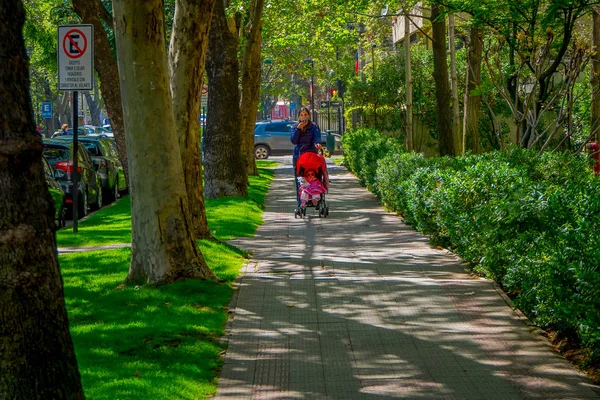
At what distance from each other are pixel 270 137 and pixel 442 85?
34081 mm

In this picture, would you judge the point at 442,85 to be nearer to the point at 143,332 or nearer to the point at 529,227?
the point at 529,227

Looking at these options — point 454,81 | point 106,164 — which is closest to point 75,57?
point 106,164

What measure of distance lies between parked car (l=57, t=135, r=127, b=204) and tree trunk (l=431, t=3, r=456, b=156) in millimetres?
8083

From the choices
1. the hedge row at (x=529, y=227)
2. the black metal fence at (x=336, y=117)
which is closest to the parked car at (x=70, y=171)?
the hedge row at (x=529, y=227)

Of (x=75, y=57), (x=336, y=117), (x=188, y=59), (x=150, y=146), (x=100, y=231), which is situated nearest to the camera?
(x=150, y=146)

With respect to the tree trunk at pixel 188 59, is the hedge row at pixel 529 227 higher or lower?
lower

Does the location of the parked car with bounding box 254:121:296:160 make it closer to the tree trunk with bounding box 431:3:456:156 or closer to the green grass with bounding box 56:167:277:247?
the green grass with bounding box 56:167:277:247

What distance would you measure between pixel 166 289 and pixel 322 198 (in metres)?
9.57

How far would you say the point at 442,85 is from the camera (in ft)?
74.8

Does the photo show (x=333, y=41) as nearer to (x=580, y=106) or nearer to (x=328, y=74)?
(x=580, y=106)

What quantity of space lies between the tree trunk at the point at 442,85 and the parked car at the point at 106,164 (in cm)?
808

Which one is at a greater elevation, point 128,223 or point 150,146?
point 150,146

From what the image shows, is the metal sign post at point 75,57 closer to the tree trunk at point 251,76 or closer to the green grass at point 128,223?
the green grass at point 128,223

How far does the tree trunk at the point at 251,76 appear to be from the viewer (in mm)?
27156
